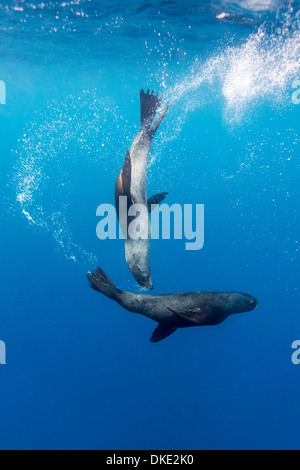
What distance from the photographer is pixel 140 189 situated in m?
8.67

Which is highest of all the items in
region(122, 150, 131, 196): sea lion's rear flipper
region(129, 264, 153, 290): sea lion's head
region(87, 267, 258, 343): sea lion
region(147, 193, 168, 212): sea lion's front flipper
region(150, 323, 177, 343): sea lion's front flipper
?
region(147, 193, 168, 212): sea lion's front flipper

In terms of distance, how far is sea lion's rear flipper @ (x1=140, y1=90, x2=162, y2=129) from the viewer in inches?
374

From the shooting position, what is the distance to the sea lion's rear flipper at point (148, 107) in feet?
31.2

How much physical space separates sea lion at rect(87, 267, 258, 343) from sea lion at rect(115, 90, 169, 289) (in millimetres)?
660

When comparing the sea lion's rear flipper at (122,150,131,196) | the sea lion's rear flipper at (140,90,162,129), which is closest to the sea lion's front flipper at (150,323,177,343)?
the sea lion's rear flipper at (122,150,131,196)

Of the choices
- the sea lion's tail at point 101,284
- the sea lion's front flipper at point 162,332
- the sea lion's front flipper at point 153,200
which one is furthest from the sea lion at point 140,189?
the sea lion's front flipper at point 162,332

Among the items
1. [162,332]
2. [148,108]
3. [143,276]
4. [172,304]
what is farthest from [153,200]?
[162,332]

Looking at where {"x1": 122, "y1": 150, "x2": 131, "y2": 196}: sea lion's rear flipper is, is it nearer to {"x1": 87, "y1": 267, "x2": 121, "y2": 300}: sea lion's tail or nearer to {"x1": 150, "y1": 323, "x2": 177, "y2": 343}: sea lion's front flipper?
{"x1": 87, "y1": 267, "x2": 121, "y2": 300}: sea lion's tail

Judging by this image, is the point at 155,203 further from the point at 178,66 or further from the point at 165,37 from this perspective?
the point at 178,66

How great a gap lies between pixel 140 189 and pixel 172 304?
3275 millimetres

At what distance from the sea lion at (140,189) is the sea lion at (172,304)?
66cm

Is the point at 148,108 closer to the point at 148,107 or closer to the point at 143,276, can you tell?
the point at 148,107

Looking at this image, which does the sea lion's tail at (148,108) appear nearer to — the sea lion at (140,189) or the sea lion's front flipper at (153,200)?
the sea lion at (140,189)
